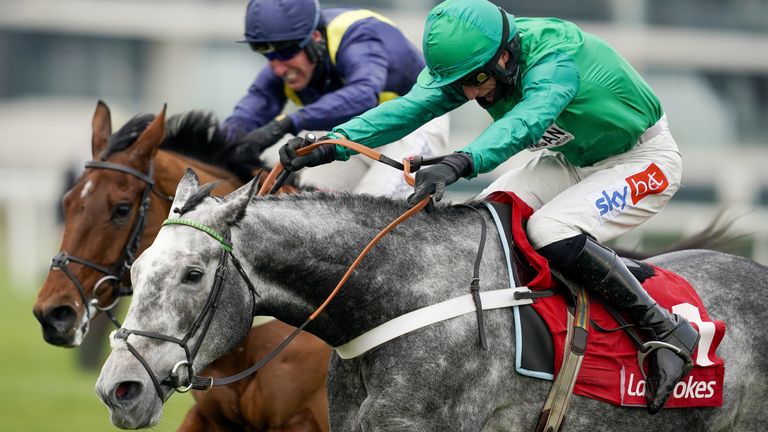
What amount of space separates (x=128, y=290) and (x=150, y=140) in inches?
28.6

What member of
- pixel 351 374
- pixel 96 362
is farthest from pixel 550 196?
pixel 96 362

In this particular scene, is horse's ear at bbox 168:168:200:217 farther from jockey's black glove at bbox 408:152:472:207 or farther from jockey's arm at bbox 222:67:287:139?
jockey's arm at bbox 222:67:287:139

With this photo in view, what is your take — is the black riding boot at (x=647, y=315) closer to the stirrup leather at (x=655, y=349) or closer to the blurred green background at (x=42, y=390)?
the stirrup leather at (x=655, y=349)

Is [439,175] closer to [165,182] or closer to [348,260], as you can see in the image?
[348,260]

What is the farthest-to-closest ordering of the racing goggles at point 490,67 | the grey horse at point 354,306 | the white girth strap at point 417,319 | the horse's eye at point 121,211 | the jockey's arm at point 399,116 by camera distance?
the horse's eye at point 121,211
the jockey's arm at point 399,116
the racing goggles at point 490,67
the white girth strap at point 417,319
the grey horse at point 354,306

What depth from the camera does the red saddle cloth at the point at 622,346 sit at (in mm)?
4168

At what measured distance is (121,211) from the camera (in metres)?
5.31

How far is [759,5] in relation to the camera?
35.5 metres

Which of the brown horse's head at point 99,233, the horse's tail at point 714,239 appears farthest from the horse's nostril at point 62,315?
the horse's tail at point 714,239

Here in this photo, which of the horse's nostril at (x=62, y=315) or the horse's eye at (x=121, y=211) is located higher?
the horse's eye at (x=121, y=211)

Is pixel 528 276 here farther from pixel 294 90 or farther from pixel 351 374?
pixel 294 90

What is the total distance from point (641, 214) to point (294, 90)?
92.6 inches

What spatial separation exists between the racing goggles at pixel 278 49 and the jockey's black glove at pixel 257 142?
0.38 meters

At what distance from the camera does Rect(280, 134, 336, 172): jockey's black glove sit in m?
4.22
